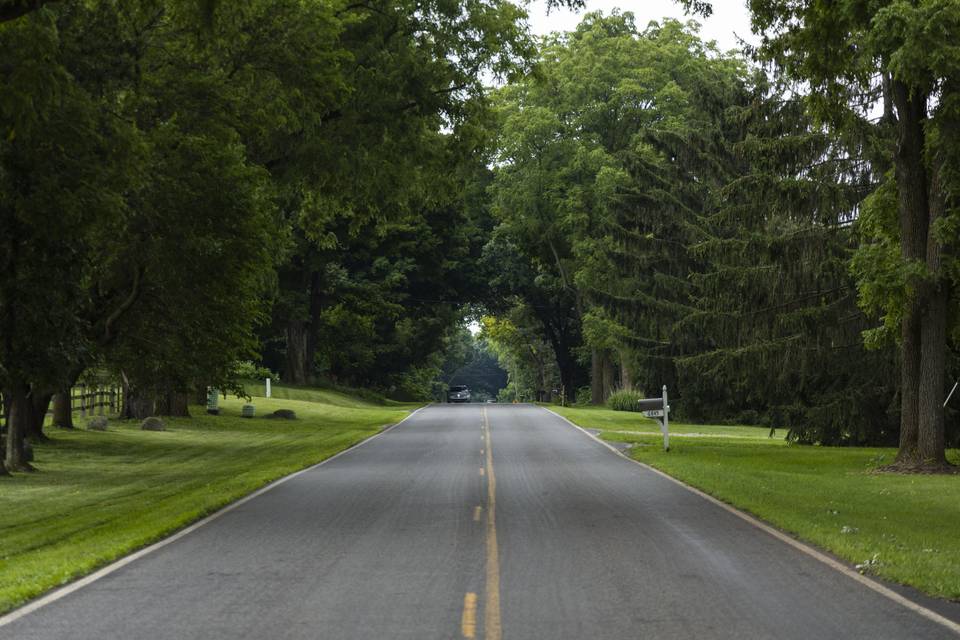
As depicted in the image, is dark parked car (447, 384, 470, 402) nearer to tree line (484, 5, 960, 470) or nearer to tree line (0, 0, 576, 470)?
tree line (484, 5, 960, 470)

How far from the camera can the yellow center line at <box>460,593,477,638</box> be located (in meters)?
8.10

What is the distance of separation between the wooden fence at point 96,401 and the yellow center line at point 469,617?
117 feet

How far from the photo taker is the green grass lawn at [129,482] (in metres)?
12.5

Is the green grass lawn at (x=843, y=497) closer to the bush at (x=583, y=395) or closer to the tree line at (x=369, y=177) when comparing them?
the tree line at (x=369, y=177)

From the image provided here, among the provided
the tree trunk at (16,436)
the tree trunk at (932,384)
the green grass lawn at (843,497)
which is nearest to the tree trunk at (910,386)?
the tree trunk at (932,384)

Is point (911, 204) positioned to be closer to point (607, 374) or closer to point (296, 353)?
point (607, 374)

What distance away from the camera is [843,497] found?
18.8 meters

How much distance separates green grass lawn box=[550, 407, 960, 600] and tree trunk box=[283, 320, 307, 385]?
33.2 meters

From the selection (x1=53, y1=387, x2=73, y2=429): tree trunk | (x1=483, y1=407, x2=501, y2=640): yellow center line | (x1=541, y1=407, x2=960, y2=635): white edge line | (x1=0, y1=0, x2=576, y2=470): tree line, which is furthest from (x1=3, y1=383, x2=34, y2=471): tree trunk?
(x1=541, y1=407, x2=960, y2=635): white edge line

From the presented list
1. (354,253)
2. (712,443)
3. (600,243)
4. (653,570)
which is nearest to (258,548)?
(653,570)

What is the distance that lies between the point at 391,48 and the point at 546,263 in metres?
42.2

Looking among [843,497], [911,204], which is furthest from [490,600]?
[911,204]

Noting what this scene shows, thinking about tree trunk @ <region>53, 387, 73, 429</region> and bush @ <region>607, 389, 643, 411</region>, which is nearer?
tree trunk @ <region>53, 387, 73, 429</region>

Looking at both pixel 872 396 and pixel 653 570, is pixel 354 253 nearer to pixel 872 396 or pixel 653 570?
pixel 872 396
